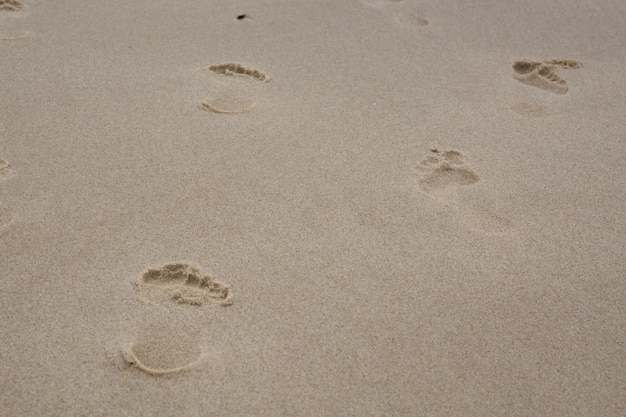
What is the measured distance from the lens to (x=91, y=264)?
1596mm

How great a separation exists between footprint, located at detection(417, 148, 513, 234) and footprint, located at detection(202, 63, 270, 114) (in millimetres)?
716

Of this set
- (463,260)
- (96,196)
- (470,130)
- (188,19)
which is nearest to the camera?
(463,260)

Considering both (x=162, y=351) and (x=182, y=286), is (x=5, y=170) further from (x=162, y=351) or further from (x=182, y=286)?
(x=162, y=351)

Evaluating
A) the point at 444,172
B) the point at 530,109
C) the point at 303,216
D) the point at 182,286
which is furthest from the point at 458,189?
the point at 182,286

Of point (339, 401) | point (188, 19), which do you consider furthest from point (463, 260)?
point (188, 19)

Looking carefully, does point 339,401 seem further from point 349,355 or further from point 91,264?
point 91,264

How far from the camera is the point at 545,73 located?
2.66 metres

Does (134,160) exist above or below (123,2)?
below

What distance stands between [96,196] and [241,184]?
436 millimetres

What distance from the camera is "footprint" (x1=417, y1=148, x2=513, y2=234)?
1.86m

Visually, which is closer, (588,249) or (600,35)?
(588,249)

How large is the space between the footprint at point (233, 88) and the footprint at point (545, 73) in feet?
3.67

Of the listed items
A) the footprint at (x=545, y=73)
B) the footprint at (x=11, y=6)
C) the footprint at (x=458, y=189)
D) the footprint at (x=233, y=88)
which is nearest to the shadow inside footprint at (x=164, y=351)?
the footprint at (x=458, y=189)

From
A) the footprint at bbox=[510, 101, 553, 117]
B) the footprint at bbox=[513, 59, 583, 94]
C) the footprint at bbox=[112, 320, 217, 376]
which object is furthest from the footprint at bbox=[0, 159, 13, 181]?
the footprint at bbox=[513, 59, 583, 94]
